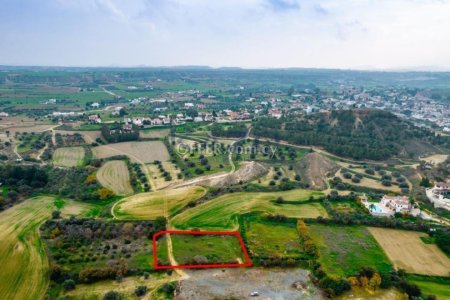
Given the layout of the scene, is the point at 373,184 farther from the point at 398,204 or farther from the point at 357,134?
the point at 357,134

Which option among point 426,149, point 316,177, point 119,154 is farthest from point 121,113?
point 426,149

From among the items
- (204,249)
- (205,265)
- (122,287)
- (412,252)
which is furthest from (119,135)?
(412,252)

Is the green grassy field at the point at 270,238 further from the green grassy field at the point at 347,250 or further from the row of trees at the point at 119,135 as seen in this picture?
the row of trees at the point at 119,135

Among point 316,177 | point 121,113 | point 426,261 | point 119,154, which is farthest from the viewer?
point 121,113

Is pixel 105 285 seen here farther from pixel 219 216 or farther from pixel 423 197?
pixel 423 197

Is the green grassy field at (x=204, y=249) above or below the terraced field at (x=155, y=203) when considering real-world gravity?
→ below

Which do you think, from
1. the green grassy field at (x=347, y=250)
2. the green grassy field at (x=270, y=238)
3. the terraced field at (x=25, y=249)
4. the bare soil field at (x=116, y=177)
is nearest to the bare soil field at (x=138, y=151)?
the bare soil field at (x=116, y=177)
